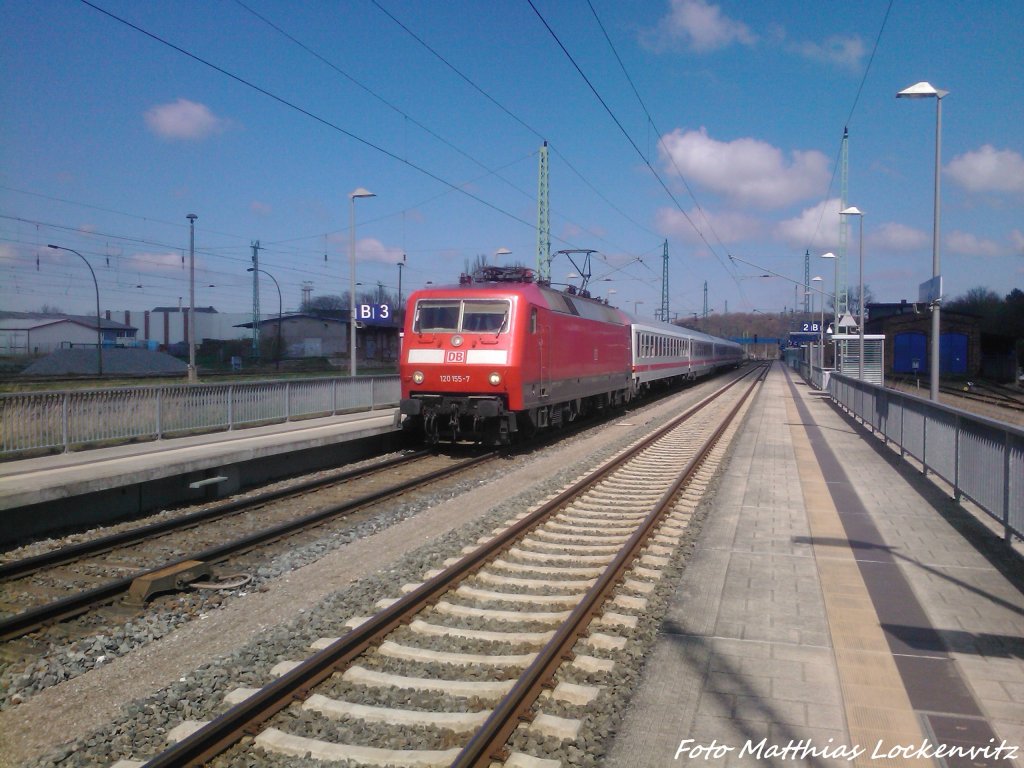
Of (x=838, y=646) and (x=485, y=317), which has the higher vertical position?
(x=485, y=317)

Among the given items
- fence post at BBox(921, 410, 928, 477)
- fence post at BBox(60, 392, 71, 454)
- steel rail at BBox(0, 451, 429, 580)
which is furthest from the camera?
fence post at BBox(60, 392, 71, 454)

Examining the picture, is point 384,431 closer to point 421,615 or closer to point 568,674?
point 421,615

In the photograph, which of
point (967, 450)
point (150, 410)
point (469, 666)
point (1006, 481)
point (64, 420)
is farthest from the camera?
point (150, 410)

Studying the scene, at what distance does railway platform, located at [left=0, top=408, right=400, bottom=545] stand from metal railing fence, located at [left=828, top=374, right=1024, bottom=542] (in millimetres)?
9220

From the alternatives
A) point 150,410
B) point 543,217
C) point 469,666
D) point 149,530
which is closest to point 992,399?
point 543,217

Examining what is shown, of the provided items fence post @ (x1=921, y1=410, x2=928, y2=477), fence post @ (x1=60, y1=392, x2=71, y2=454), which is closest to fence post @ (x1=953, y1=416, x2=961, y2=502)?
fence post @ (x1=921, y1=410, x2=928, y2=477)

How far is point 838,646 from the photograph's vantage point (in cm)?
544

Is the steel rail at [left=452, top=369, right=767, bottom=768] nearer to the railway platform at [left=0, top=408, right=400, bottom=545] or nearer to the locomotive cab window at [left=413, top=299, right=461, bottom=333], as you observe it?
the railway platform at [left=0, top=408, right=400, bottom=545]

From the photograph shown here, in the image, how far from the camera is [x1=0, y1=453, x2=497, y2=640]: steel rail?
635cm

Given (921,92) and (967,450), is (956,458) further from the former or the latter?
(921,92)

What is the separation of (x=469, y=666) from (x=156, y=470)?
7061mm

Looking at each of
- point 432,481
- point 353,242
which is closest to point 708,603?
point 432,481

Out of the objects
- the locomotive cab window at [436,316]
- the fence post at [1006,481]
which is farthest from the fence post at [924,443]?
the locomotive cab window at [436,316]

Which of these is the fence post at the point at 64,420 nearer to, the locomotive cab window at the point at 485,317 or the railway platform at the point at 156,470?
the railway platform at the point at 156,470
